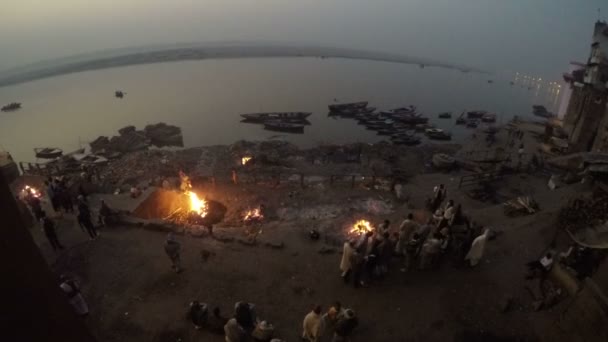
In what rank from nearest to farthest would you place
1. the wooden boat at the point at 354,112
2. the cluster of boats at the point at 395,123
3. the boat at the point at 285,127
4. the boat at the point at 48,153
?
the boat at the point at 48,153, the cluster of boats at the point at 395,123, the boat at the point at 285,127, the wooden boat at the point at 354,112

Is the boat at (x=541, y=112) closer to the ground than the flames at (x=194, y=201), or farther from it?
closer to the ground

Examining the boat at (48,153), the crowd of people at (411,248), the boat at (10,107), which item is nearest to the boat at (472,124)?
the crowd of people at (411,248)

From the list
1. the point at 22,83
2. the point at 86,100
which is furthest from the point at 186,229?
the point at 22,83

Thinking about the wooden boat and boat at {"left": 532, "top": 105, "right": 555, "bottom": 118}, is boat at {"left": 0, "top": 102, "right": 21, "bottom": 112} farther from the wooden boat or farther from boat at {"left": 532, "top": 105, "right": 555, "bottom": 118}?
boat at {"left": 532, "top": 105, "right": 555, "bottom": 118}

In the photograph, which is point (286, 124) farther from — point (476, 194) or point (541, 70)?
point (541, 70)

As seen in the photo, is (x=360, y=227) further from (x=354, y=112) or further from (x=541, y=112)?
(x=541, y=112)

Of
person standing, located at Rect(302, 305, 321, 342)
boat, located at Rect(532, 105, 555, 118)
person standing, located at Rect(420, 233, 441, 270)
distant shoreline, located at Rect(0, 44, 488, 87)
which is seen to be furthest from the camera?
distant shoreline, located at Rect(0, 44, 488, 87)

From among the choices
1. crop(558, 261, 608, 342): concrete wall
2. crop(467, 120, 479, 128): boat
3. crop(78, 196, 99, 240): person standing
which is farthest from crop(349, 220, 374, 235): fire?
crop(467, 120, 479, 128): boat

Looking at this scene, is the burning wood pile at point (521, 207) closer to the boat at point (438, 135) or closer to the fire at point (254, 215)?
the fire at point (254, 215)
